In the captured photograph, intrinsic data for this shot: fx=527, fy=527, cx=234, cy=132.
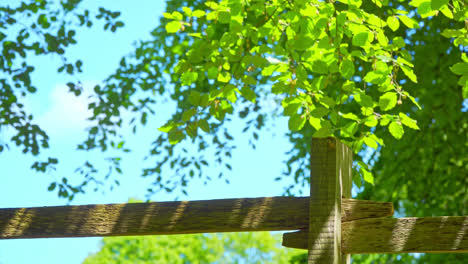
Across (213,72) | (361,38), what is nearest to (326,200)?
(361,38)

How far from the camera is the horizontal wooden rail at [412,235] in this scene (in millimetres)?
2406

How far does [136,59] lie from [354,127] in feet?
18.1

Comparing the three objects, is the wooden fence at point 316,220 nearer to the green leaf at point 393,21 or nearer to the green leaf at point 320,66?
the green leaf at point 320,66

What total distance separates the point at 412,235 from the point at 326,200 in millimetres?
Answer: 419

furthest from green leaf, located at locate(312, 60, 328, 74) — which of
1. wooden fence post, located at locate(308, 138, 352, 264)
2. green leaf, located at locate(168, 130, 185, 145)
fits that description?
green leaf, located at locate(168, 130, 185, 145)

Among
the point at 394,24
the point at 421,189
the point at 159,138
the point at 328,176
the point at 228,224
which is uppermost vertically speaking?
the point at 394,24

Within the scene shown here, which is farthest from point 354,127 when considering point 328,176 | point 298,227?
point 298,227

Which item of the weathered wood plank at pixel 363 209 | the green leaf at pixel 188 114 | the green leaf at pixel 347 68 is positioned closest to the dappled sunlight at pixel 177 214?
the green leaf at pixel 188 114

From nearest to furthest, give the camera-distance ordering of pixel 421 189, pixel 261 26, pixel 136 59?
1. pixel 261 26
2. pixel 421 189
3. pixel 136 59

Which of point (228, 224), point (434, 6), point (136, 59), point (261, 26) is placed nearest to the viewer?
point (434, 6)

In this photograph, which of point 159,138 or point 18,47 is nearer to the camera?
point 18,47

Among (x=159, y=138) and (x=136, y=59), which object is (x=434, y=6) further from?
(x=136, y=59)

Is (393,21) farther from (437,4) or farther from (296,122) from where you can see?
(296,122)

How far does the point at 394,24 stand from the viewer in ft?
9.77
